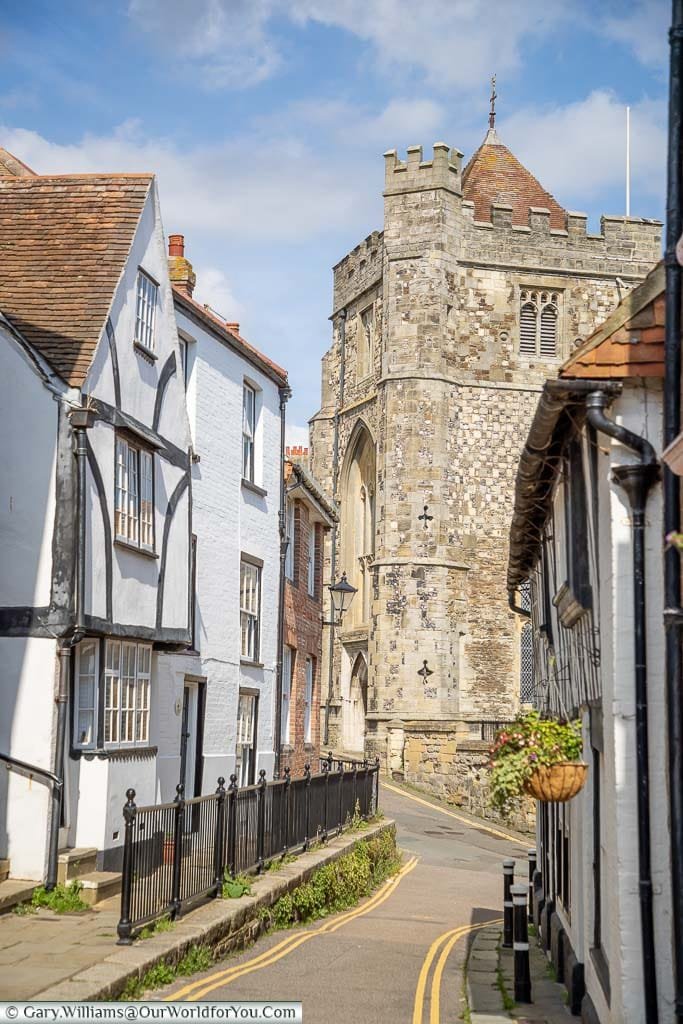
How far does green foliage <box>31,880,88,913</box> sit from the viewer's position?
12.7 metres

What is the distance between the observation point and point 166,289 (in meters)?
16.7

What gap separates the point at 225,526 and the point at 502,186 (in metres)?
33.4

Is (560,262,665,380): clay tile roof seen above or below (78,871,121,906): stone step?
above

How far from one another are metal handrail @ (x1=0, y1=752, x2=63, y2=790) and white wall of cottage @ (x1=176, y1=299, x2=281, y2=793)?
5.86 meters

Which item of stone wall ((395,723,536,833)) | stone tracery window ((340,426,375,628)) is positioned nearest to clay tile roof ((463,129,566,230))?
stone tracery window ((340,426,375,628))

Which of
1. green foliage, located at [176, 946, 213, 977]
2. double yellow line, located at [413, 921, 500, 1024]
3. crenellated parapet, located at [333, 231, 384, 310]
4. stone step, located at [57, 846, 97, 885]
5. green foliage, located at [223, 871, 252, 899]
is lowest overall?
double yellow line, located at [413, 921, 500, 1024]

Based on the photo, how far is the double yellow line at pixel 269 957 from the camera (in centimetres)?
1018

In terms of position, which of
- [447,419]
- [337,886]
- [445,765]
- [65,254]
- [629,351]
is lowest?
[337,886]

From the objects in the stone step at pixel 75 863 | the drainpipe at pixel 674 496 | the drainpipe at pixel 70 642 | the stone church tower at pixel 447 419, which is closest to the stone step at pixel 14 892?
the stone step at pixel 75 863

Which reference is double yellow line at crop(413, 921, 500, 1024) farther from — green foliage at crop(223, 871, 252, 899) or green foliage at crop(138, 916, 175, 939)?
green foliage at crop(138, 916, 175, 939)

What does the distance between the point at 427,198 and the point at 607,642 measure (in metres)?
38.6

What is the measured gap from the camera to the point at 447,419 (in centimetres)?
4466

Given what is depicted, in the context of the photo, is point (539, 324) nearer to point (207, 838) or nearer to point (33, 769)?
point (207, 838)

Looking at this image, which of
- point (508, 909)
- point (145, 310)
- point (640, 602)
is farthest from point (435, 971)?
point (145, 310)
